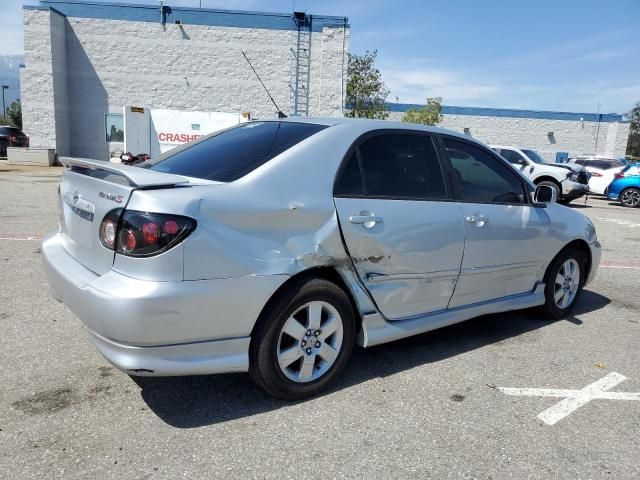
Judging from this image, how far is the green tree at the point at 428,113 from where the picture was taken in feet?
111

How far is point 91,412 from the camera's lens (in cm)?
277

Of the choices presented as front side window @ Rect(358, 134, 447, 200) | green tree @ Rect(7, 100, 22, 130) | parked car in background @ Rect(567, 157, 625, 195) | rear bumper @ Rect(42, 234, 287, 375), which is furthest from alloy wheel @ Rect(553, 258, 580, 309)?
green tree @ Rect(7, 100, 22, 130)

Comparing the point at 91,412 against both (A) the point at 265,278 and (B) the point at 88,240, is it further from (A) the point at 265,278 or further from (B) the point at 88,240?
(A) the point at 265,278

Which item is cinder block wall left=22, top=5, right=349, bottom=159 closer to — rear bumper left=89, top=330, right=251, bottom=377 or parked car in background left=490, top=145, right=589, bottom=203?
parked car in background left=490, top=145, right=589, bottom=203

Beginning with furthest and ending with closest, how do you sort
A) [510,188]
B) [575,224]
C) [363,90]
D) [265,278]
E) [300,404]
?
1. [363,90]
2. [575,224]
3. [510,188]
4. [300,404]
5. [265,278]

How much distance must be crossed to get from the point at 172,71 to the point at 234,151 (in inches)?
1019

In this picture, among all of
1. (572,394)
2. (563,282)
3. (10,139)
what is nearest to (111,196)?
(572,394)

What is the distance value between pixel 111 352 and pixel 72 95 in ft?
93.1

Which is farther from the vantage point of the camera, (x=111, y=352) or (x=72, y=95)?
(x=72, y=95)

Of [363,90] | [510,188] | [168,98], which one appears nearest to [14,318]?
[510,188]

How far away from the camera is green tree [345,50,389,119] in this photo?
29.4 m

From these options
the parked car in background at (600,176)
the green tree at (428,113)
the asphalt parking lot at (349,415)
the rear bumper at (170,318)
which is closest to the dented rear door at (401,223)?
the asphalt parking lot at (349,415)

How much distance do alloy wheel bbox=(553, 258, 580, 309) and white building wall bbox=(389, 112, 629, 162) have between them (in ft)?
107

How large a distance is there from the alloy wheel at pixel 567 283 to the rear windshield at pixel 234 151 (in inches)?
110
